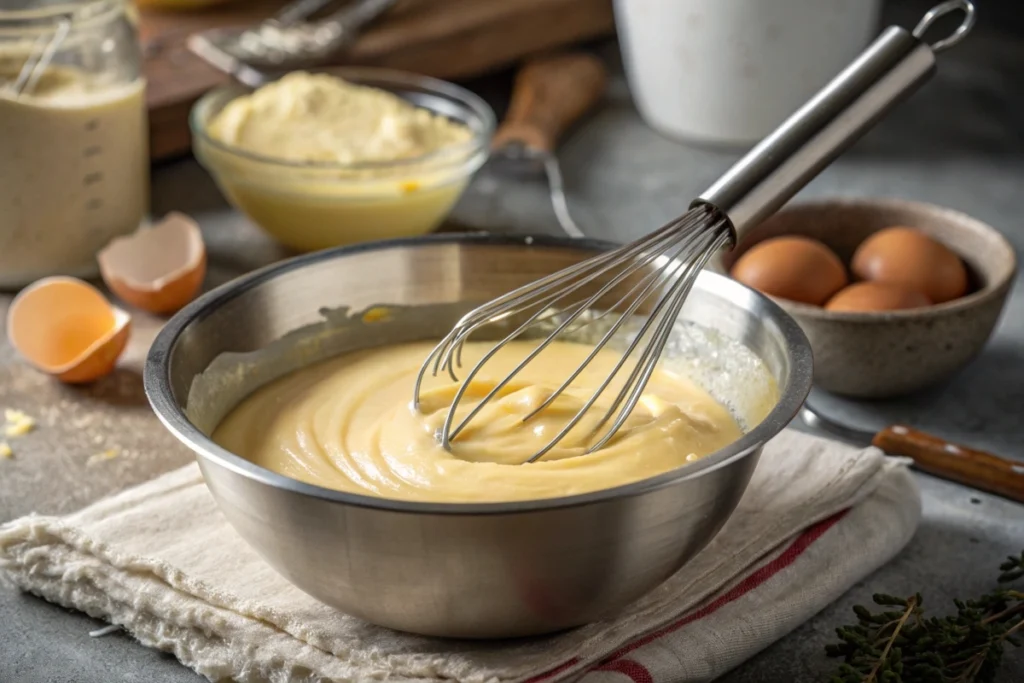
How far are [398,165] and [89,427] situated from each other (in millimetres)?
591

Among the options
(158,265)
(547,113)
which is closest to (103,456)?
(158,265)

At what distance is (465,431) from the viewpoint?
1.15 m

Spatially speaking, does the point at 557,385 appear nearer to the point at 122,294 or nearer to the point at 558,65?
the point at 122,294

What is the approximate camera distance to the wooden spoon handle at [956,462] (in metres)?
1.33

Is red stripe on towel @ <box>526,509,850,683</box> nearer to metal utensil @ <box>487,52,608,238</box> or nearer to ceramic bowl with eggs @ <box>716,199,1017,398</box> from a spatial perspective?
ceramic bowl with eggs @ <box>716,199,1017,398</box>

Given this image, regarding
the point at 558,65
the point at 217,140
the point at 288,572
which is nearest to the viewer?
the point at 288,572

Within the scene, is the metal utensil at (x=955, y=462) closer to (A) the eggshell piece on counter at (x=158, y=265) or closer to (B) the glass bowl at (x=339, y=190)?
(B) the glass bowl at (x=339, y=190)

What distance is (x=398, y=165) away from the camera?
6.05ft

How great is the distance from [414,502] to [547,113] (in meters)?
1.58

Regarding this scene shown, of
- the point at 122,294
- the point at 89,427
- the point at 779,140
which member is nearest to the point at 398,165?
the point at 122,294

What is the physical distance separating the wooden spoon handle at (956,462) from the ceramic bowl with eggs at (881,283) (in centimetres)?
14

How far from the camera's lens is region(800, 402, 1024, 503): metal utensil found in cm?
133

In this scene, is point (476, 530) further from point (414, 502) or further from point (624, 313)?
point (624, 313)

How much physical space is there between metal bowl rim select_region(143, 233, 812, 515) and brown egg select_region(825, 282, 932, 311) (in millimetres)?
352
